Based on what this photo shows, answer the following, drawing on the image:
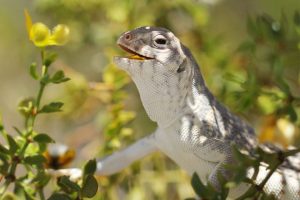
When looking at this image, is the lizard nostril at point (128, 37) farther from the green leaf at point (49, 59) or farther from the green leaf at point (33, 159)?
the green leaf at point (33, 159)

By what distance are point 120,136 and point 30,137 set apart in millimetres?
336

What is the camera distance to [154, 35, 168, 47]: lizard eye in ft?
4.44

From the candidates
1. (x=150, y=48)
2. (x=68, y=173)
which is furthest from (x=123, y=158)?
(x=150, y=48)

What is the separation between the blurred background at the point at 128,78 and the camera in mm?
1559

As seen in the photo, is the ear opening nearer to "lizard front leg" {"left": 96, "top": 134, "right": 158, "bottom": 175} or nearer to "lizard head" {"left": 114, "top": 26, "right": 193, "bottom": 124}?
"lizard head" {"left": 114, "top": 26, "right": 193, "bottom": 124}

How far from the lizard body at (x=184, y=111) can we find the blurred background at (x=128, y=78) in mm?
66

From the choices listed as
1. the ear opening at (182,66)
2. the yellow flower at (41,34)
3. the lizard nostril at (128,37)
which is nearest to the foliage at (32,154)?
the yellow flower at (41,34)

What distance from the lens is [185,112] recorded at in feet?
4.69

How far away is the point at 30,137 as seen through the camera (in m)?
1.24

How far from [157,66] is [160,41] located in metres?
0.05

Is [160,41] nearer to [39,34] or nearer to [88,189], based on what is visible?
[39,34]

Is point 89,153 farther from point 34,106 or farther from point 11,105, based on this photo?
point 34,106

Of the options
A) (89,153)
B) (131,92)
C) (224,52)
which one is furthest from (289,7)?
(89,153)

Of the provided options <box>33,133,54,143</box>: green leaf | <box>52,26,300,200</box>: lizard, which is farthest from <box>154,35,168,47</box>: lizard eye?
<box>33,133,54,143</box>: green leaf
